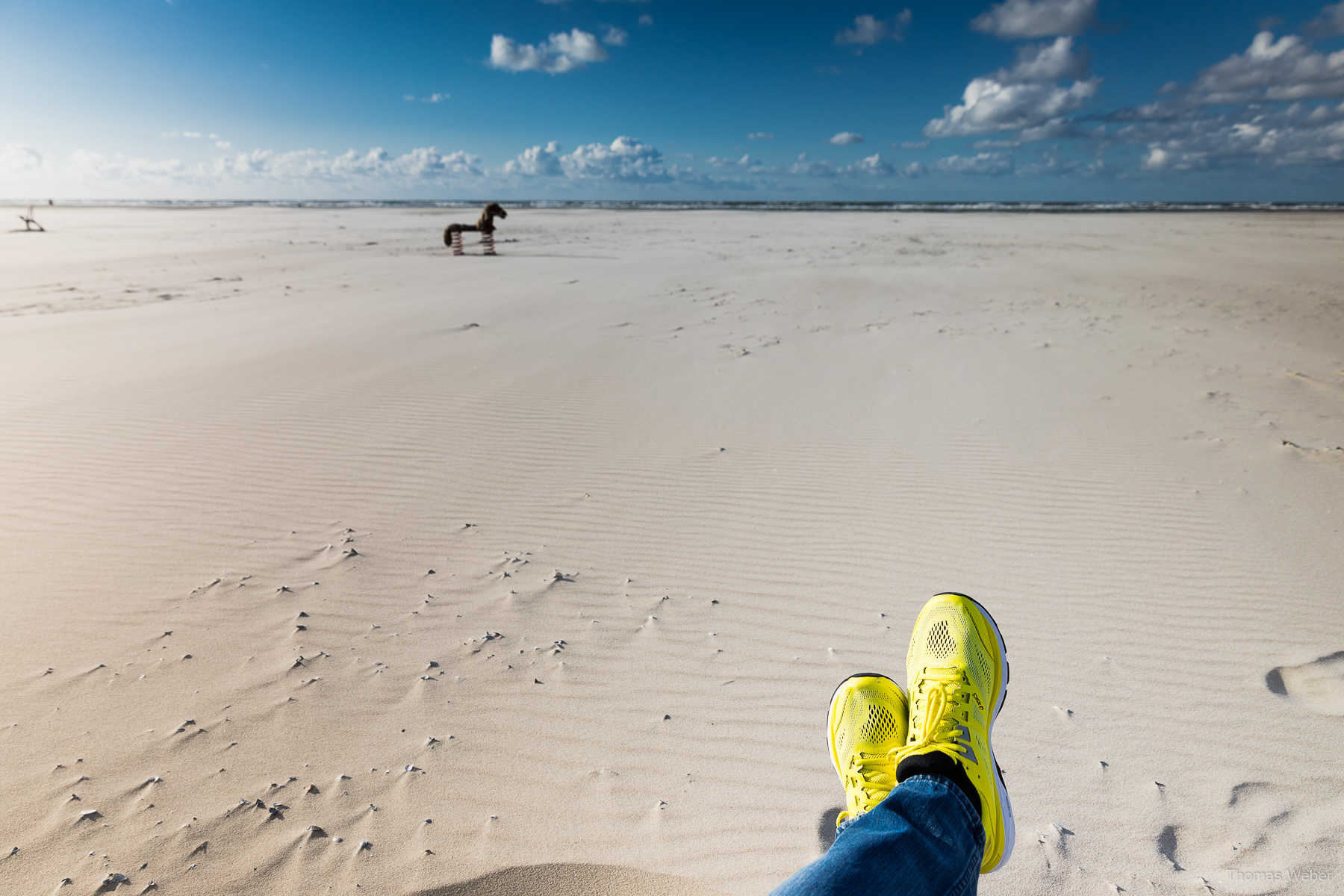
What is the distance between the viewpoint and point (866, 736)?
6.54ft

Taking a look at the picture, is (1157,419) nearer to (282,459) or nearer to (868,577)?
(868,577)

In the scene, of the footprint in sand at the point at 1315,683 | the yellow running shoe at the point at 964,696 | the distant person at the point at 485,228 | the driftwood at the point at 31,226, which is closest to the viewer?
the yellow running shoe at the point at 964,696

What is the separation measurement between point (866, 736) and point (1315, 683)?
6.19 ft

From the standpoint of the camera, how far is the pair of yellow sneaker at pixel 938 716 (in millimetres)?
1793

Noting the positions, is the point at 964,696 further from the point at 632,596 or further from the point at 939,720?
the point at 632,596

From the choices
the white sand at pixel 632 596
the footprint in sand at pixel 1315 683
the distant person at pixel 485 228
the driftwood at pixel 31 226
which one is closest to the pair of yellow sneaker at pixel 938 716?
the white sand at pixel 632 596

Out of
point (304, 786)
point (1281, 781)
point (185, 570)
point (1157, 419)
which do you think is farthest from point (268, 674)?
point (1157, 419)

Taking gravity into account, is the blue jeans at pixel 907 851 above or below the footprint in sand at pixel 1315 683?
above

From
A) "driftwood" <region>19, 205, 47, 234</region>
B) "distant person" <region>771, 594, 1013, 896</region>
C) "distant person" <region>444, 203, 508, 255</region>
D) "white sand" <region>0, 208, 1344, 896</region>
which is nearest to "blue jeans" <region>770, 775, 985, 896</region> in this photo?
"distant person" <region>771, 594, 1013, 896</region>

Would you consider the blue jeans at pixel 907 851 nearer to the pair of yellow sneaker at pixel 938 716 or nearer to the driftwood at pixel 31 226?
the pair of yellow sneaker at pixel 938 716

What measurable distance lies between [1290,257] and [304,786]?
21.2 meters

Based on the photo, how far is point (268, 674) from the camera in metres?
2.43

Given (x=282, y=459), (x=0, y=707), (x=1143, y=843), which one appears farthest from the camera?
(x=282, y=459)

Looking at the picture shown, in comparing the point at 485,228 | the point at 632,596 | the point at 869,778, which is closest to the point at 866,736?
the point at 869,778
